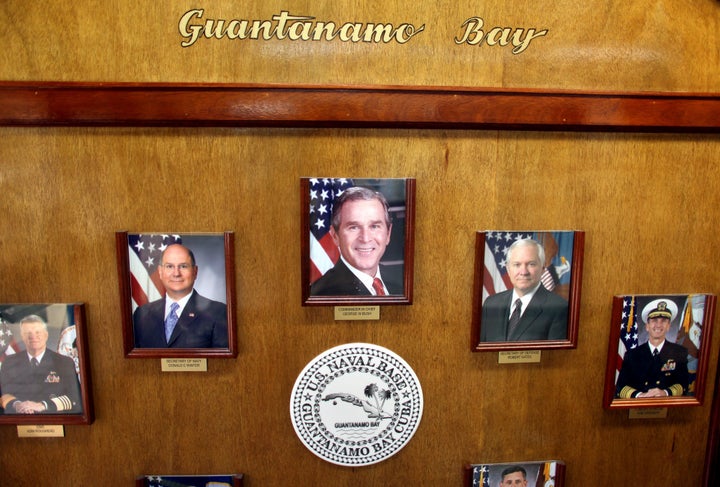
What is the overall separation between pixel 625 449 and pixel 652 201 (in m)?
0.83

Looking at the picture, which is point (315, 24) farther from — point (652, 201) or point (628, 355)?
point (628, 355)

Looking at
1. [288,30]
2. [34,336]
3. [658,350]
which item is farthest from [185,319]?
[658,350]

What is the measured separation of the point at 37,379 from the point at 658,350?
194cm

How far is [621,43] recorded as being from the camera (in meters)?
1.23

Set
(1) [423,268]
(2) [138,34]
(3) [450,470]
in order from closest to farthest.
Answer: (2) [138,34], (1) [423,268], (3) [450,470]

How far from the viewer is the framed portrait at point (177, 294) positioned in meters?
1.25

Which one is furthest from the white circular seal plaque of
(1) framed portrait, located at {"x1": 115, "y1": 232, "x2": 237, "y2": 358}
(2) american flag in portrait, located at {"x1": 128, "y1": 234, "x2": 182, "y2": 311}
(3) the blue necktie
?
(2) american flag in portrait, located at {"x1": 128, "y1": 234, "x2": 182, "y2": 311}

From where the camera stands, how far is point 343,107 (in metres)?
1.20

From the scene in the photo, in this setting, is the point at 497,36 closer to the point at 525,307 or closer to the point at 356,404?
the point at 525,307

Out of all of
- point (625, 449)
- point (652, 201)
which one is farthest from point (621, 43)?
point (625, 449)

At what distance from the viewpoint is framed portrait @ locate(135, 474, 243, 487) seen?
137 centimetres

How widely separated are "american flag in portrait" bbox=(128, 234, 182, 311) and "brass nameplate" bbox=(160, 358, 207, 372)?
7.6 inches

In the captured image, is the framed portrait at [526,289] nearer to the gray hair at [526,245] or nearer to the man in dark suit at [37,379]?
the gray hair at [526,245]

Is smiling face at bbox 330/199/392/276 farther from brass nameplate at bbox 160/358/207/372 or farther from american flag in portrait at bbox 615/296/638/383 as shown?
american flag in portrait at bbox 615/296/638/383
